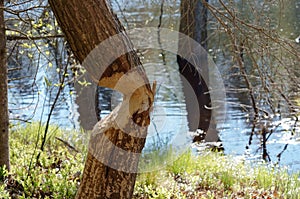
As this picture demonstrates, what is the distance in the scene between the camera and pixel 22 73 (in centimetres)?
1079

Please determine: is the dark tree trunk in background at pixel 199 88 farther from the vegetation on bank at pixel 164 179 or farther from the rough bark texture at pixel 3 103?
the rough bark texture at pixel 3 103

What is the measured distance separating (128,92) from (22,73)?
849 cm

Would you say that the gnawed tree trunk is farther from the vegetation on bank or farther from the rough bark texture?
the rough bark texture

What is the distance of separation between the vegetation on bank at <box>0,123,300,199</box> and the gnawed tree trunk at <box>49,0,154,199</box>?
61 centimetres

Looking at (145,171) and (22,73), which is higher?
(22,73)

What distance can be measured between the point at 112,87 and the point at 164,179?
1406 mm

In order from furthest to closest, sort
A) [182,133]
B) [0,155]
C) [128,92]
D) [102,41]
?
[182,133] < [0,155] < [128,92] < [102,41]

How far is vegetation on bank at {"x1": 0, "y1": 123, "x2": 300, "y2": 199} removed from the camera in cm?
362

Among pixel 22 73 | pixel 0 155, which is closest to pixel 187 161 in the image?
pixel 0 155

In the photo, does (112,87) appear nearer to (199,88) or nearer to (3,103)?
(3,103)

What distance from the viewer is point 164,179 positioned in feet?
13.0

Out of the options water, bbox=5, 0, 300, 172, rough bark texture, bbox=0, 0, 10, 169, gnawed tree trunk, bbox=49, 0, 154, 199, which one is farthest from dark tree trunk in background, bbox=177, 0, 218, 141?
gnawed tree trunk, bbox=49, 0, 154, 199

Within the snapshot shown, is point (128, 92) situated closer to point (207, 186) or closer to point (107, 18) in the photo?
point (107, 18)

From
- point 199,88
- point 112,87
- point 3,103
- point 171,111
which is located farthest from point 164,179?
point 199,88
